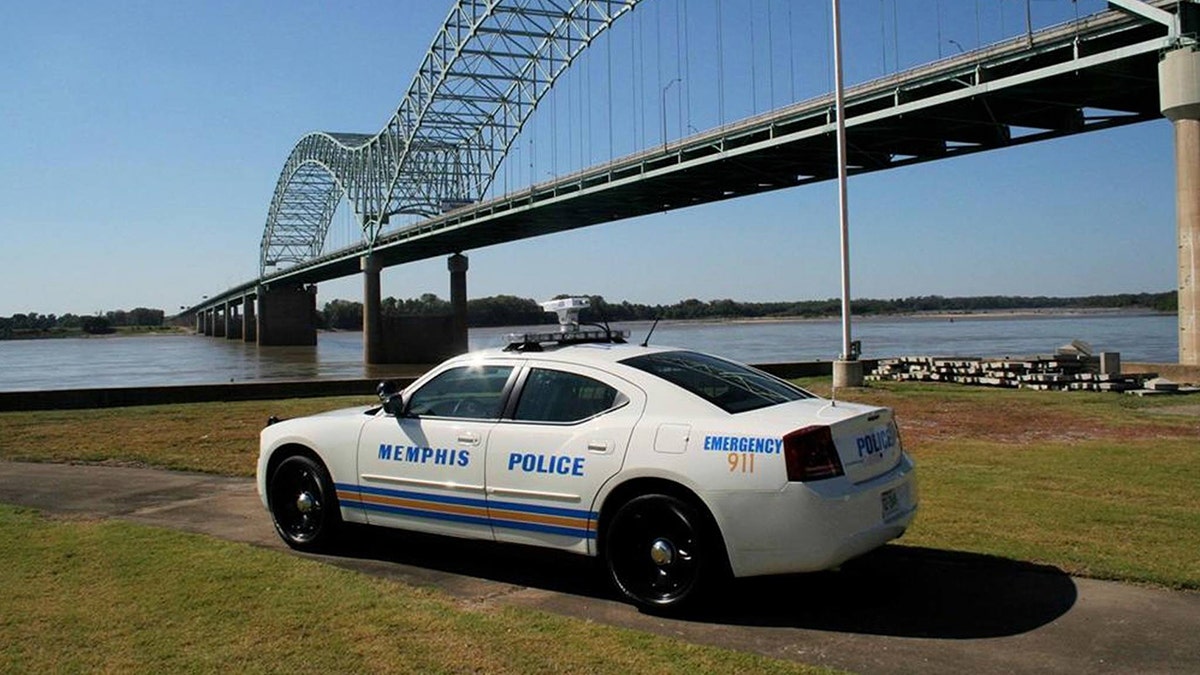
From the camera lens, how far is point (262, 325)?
3989 inches

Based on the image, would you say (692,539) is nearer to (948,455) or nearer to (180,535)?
(180,535)

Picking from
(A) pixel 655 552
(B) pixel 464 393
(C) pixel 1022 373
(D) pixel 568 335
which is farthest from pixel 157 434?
(C) pixel 1022 373

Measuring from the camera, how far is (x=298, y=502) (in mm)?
5941

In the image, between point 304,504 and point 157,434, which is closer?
point 304,504

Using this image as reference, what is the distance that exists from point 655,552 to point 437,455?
1.43 meters

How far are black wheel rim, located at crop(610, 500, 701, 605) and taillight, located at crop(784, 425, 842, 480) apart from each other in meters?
0.54

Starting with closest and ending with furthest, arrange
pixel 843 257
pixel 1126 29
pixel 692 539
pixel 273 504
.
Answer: pixel 692 539 < pixel 273 504 < pixel 843 257 < pixel 1126 29

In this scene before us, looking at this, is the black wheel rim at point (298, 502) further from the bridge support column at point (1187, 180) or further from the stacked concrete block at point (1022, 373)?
the bridge support column at point (1187, 180)

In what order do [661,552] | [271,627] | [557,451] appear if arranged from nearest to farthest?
[271,627]
[661,552]
[557,451]

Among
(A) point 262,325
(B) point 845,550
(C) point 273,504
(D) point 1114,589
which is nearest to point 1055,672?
(B) point 845,550

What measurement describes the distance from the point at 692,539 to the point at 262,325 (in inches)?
4061

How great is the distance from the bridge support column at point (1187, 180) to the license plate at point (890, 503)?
17.1m

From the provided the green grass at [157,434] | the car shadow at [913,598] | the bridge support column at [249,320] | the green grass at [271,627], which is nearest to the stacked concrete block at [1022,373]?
the green grass at [157,434]

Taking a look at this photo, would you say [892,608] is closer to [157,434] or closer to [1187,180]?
[157,434]
